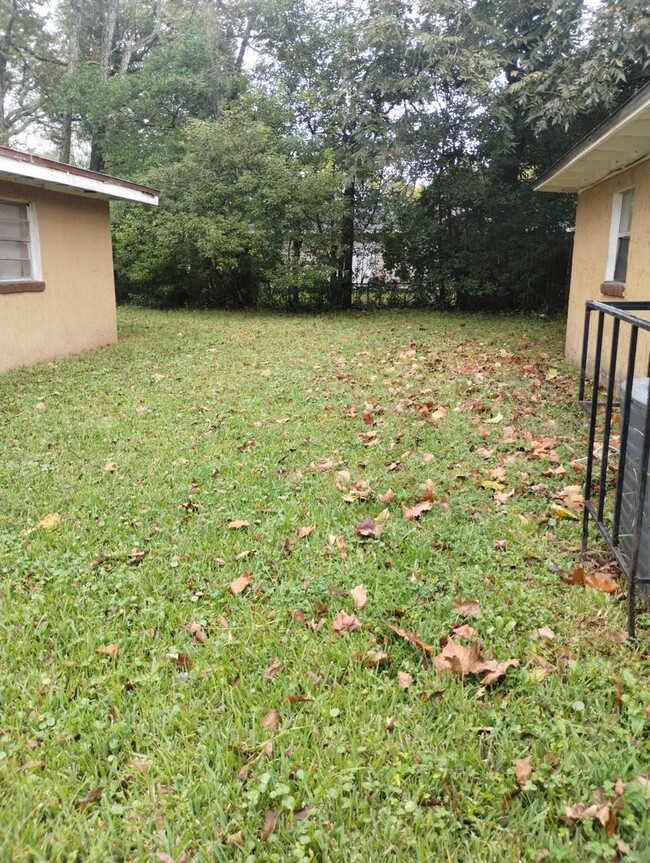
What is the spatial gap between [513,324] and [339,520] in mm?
11627

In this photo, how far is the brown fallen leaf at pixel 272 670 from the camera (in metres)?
2.40

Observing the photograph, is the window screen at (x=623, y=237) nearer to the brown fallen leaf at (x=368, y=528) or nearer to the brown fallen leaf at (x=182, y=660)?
the brown fallen leaf at (x=368, y=528)

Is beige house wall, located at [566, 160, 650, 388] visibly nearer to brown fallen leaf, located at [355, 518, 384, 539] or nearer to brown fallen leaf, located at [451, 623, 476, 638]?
brown fallen leaf, located at [355, 518, 384, 539]

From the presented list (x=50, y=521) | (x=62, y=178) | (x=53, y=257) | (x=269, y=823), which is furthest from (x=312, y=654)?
(x=53, y=257)

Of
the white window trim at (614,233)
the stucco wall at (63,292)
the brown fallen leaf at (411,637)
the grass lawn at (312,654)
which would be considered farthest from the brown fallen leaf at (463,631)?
the stucco wall at (63,292)

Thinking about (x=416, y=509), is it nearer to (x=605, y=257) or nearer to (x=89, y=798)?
(x=89, y=798)

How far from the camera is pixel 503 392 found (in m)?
6.83

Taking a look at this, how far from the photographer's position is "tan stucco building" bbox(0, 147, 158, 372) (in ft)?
27.6

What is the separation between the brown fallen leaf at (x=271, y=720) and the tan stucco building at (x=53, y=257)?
7.37 m

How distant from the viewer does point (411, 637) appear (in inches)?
102

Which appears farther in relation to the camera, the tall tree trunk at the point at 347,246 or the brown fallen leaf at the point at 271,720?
the tall tree trunk at the point at 347,246

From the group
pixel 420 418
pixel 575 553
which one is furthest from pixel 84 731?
pixel 420 418

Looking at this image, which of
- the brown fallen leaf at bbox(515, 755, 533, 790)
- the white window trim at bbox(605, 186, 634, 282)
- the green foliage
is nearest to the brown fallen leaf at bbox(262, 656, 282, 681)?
the brown fallen leaf at bbox(515, 755, 533, 790)

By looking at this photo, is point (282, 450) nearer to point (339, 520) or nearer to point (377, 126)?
point (339, 520)
